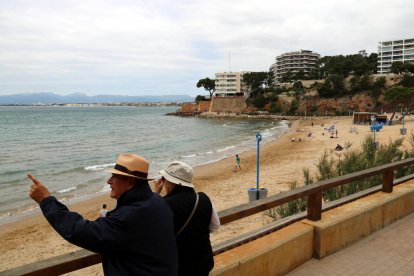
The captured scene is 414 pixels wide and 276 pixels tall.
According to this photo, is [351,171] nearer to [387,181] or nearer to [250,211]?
[387,181]

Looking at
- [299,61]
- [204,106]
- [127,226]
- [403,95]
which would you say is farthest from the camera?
[299,61]

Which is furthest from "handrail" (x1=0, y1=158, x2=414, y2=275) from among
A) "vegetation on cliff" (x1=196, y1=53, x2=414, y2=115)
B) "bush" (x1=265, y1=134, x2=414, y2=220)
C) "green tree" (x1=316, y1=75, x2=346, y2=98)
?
"green tree" (x1=316, y1=75, x2=346, y2=98)

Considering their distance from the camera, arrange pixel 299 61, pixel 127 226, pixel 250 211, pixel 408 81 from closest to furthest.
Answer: pixel 127 226 < pixel 250 211 < pixel 408 81 < pixel 299 61

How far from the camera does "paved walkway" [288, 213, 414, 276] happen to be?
4102 mm

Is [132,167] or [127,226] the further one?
[132,167]

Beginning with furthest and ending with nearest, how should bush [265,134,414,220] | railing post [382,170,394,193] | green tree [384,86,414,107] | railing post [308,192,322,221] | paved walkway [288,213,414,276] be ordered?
green tree [384,86,414,107] < bush [265,134,414,220] < railing post [382,170,394,193] < railing post [308,192,322,221] < paved walkway [288,213,414,276]

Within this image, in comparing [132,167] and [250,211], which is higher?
[132,167]

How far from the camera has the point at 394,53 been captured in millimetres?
117750

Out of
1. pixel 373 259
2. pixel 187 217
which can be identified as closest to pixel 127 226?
pixel 187 217

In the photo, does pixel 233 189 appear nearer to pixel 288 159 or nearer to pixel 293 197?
pixel 288 159

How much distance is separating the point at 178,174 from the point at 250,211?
3.77 feet

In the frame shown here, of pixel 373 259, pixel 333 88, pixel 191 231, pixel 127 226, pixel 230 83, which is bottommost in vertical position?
pixel 373 259

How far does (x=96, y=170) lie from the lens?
2442 cm

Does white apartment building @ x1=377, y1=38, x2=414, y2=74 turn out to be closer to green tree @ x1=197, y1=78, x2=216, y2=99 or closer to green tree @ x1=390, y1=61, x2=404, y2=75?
green tree @ x1=390, y1=61, x2=404, y2=75
